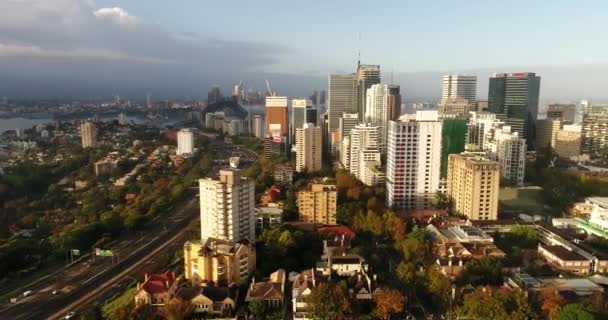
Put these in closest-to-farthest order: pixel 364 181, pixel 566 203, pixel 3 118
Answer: pixel 566 203
pixel 364 181
pixel 3 118

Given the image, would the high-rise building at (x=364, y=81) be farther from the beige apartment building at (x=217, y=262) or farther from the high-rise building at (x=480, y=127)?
the beige apartment building at (x=217, y=262)

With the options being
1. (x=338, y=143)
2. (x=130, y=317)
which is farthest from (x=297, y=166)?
(x=130, y=317)

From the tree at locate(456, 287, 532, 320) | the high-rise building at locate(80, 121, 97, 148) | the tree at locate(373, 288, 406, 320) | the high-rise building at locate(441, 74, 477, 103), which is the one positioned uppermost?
the high-rise building at locate(441, 74, 477, 103)

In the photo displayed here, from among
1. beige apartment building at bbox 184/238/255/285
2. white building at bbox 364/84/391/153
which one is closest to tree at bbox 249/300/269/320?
beige apartment building at bbox 184/238/255/285

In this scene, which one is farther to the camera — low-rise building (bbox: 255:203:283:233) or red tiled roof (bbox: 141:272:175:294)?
low-rise building (bbox: 255:203:283:233)

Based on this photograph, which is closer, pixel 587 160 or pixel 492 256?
pixel 492 256

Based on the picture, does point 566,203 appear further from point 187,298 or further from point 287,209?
point 187,298

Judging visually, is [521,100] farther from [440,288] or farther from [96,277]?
[96,277]

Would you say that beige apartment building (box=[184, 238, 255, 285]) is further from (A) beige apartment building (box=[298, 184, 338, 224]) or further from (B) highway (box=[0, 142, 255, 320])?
(A) beige apartment building (box=[298, 184, 338, 224])
